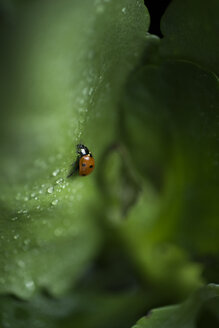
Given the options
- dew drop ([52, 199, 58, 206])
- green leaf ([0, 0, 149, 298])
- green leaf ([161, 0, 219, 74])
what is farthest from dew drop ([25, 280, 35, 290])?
green leaf ([161, 0, 219, 74])

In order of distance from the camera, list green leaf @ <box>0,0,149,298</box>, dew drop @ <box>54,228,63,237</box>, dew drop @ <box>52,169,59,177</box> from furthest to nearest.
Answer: dew drop @ <box>54,228,63,237</box> → dew drop @ <box>52,169,59,177</box> → green leaf @ <box>0,0,149,298</box>

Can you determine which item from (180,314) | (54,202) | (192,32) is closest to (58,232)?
(54,202)

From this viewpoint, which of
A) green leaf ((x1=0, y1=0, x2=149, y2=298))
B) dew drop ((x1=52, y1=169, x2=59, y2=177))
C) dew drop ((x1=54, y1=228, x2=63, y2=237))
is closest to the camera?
green leaf ((x1=0, y1=0, x2=149, y2=298))

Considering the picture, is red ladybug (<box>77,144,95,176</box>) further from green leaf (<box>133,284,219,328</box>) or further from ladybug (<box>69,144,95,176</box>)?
green leaf (<box>133,284,219,328</box>)

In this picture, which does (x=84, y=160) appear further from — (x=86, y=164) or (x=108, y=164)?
(x=108, y=164)

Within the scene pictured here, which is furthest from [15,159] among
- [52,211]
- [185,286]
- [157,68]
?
[185,286]

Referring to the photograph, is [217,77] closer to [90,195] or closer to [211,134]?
[211,134]

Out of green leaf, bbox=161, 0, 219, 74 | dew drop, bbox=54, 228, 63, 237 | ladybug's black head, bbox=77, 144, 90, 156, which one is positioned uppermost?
green leaf, bbox=161, 0, 219, 74
